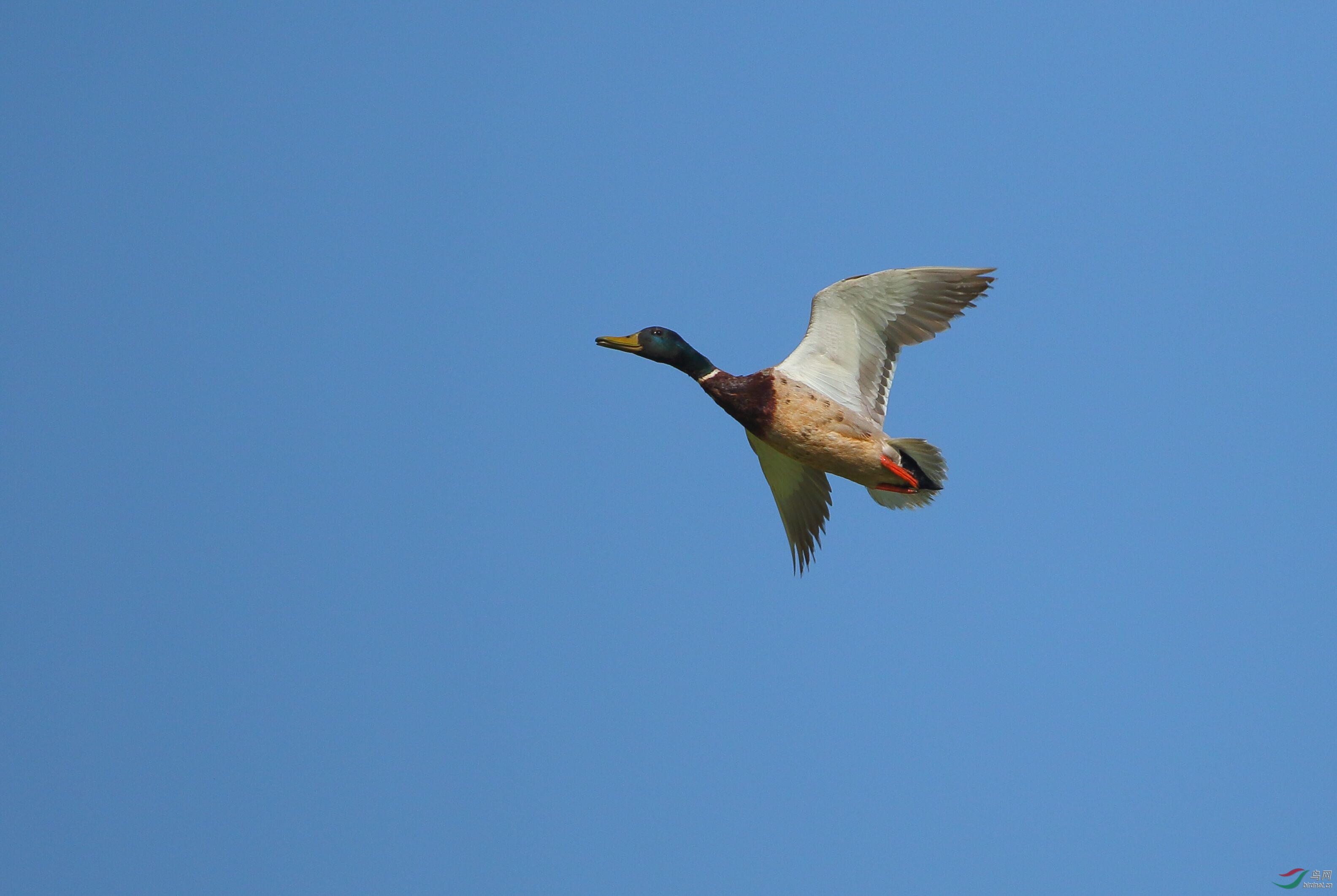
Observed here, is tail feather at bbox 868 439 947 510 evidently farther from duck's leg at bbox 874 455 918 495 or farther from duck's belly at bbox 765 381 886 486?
duck's belly at bbox 765 381 886 486

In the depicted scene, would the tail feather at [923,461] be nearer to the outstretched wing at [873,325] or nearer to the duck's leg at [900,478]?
the duck's leg at [900,478]

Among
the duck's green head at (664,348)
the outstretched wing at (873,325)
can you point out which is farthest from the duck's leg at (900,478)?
the duck's green head at (664,348)

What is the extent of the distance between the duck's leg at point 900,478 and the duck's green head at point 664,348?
179cm

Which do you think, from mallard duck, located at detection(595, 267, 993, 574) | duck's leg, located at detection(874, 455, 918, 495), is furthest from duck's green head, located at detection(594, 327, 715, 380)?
duck's leg, located at detection(874, 455, 918, 495)

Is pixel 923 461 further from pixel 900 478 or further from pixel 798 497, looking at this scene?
pixel 798 497

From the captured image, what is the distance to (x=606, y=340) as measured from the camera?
13.6 meters

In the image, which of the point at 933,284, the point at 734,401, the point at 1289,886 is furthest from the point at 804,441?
the point at 1289,886

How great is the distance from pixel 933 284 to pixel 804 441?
1751 mm

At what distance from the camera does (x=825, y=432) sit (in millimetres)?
12891

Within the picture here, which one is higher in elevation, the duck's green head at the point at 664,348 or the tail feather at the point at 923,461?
the duck's green head at the point at 664,348

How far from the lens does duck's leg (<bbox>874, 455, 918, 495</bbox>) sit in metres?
13.0

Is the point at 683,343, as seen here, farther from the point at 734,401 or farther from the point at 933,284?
the point at 933,284

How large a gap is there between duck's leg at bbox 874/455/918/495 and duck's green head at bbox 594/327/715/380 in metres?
1.79

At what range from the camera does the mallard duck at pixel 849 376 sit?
42.3 feet
